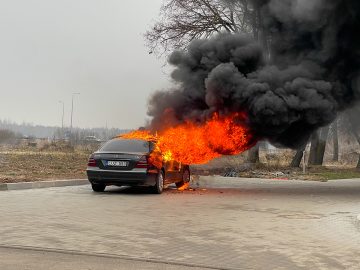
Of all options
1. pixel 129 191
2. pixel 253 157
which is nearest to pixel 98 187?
pixel 129 191

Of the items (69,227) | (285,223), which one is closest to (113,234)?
(69,227)

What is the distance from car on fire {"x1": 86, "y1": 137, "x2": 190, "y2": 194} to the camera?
534 inches

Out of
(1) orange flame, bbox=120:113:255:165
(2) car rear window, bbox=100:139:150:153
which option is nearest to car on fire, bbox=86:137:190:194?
(2) car rear window, bbox=100:139:150:153

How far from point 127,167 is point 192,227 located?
507 centimetres

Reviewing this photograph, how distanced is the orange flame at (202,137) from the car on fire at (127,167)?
1.06 metres

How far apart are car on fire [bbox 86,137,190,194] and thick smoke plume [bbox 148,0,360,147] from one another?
2.03 m

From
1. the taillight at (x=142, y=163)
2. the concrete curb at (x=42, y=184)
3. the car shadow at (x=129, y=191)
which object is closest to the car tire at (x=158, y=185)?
the car shadow at (x=129, y=191)

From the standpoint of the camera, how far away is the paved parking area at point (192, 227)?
665cm

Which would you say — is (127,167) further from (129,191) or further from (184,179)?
(184,179)

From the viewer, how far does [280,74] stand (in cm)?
1502

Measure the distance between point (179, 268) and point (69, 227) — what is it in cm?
308

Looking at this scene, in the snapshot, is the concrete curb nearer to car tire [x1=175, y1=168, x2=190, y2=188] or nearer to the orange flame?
the orange flame

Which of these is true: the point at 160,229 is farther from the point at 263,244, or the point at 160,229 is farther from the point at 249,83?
the point at 249,83

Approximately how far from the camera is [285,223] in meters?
9.61
